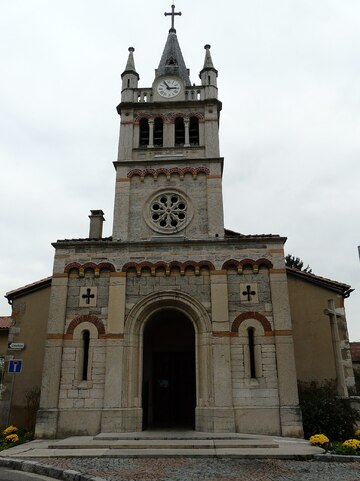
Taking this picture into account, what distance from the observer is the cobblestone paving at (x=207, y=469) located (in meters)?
8.39

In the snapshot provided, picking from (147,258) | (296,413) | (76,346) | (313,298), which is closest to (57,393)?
(76,346)

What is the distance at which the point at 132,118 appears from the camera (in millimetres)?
19344

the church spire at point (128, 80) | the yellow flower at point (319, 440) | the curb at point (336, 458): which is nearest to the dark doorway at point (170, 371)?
the yellow flower at point (319, 440)

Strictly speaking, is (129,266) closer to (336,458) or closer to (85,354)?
(85,354)

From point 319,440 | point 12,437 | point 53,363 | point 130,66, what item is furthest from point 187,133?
point 12,437

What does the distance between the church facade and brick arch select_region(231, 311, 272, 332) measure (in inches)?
1.4

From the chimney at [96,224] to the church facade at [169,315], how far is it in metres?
2.80

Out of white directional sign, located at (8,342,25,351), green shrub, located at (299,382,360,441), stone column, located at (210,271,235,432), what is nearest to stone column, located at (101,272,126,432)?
stone column, located at (210,271,235,432)

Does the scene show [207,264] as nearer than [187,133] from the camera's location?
Yes

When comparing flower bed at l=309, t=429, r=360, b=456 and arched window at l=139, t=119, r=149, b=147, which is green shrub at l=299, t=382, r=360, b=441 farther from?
arched window at l=139, t=119, r=149, b=147

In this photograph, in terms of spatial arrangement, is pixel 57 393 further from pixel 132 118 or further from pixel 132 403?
pixel 132 118

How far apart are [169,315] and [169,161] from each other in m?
6.69

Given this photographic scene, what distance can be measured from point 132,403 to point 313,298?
27.9ft

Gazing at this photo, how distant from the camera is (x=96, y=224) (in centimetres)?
1992
